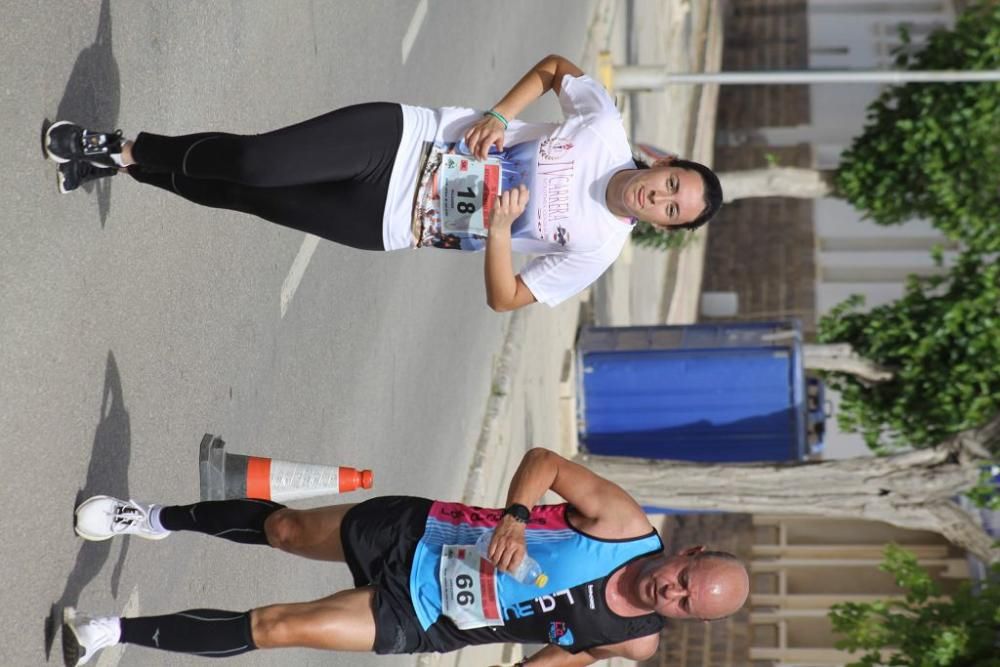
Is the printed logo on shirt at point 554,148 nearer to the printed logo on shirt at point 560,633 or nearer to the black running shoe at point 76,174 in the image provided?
the black running shoe at point 76,174

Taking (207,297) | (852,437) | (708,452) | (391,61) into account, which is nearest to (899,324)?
(708,452)

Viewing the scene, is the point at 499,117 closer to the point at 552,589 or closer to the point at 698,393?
the point at 552,589

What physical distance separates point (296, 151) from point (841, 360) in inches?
304

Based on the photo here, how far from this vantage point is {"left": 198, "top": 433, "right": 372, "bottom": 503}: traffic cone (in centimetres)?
582

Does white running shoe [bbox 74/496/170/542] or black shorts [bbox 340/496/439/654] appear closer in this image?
white running shoe [bbox 74/496/170/542]

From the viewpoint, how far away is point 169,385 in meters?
5.84

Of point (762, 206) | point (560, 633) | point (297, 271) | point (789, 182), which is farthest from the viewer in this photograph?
point (762, 206)

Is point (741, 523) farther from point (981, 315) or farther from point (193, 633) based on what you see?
point (193, 633)

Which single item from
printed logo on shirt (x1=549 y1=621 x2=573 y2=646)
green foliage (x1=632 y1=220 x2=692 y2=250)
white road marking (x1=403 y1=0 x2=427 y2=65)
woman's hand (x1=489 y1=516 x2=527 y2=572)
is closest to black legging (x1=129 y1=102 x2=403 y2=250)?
woman's hand (x1=489 y1=516 x2=527 y2=572)

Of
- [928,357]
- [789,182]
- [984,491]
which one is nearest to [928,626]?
[984,491]

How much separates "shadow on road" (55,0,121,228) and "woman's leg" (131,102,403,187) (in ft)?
1.00

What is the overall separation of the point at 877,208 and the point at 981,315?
8.91 ft

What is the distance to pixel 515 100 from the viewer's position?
5.19 metres

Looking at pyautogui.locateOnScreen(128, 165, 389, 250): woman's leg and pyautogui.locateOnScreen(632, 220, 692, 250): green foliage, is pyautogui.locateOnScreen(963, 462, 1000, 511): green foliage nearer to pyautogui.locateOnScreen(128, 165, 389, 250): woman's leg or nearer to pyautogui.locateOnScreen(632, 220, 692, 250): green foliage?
pyautogui.locateOnScreen(632, 220, 692, 250): green foliage
